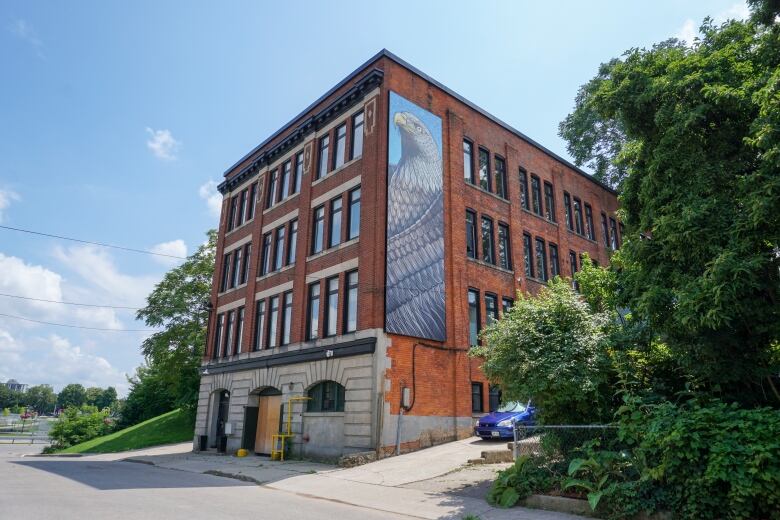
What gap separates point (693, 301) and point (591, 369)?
134 inches

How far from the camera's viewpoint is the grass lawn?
3222 cm

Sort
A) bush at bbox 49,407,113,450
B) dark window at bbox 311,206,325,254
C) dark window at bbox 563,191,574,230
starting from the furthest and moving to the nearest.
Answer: bush at bbox 49,407,113,450
dark window at bbox 563,191,574,230
dark window at bbox 311,206,325,254

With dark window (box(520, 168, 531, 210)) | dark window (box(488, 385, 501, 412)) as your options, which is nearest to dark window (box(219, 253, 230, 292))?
dark window (box(488, 385, 501, 412))

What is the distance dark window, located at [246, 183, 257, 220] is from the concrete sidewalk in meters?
13.7

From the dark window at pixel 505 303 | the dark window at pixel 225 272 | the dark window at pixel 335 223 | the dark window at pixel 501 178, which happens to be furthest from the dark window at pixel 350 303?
the dark window at pixel 225 272

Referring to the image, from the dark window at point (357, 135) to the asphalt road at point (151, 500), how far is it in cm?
1301

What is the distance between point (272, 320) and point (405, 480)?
13.0 m

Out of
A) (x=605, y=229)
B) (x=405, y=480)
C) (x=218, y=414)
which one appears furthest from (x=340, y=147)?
(x=605, y=229)

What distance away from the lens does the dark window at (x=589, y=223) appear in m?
30.3

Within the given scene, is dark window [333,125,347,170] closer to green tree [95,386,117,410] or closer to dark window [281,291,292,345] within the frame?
dark window [281,291,292,345]

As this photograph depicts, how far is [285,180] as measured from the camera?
25.8 m

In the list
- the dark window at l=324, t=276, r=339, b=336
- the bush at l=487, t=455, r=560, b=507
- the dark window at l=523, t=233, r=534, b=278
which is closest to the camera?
the bush at l=487, t=455, r=560, b=507

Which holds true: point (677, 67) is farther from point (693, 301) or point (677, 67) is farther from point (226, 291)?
point (226, 291)

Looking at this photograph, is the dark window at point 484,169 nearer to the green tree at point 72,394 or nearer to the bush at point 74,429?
the bush at point 74,429
